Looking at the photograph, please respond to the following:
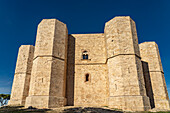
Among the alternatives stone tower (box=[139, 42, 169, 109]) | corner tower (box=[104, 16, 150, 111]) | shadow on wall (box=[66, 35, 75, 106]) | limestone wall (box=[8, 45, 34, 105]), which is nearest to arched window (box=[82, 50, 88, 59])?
shadow on wall (box=[66, 35, 75, 106])

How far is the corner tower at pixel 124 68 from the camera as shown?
997 cm

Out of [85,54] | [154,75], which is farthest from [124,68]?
[154,75]

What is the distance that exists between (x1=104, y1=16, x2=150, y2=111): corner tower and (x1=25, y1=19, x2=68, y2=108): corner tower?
4.81 metres

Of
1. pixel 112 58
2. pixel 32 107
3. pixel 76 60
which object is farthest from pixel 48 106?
pixel 112 58

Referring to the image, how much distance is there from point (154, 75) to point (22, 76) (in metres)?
16.1

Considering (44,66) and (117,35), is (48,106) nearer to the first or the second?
(44,66)

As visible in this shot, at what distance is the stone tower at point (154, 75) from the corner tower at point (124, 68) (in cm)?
425

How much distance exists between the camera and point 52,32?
13.2 meters

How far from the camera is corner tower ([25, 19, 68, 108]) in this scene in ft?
35.6

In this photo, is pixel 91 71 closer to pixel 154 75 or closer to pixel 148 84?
pixel 148 84

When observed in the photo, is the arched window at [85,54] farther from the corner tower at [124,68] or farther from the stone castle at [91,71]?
the corner tower at [124,68]

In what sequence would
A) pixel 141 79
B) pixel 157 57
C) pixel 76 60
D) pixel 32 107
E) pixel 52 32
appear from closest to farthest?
1. pixel 32 107
2. pixel 141 79
3. pixel 52 32
4. pixel 76 60
5. pixel 157 57

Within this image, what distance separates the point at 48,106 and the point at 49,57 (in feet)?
14.6

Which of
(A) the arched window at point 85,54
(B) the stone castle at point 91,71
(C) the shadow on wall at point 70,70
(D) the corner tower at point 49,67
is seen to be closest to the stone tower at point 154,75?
(B) the stone castle at point 91,71
